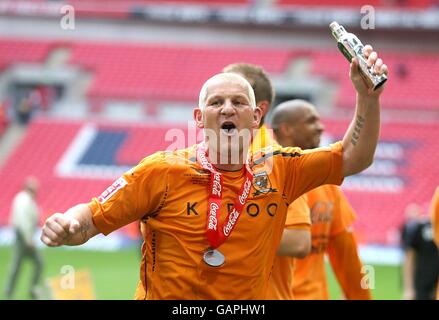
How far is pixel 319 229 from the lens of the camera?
5.70 metres

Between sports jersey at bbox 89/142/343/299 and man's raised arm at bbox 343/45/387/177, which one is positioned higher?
man's raised arm at bbox 343/45/387/177

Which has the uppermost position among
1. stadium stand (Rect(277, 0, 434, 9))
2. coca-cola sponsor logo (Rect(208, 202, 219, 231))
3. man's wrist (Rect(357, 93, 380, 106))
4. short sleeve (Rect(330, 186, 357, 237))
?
stadium stand (Rect(277, 0, 434, 9))

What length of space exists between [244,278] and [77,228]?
2.45 ft

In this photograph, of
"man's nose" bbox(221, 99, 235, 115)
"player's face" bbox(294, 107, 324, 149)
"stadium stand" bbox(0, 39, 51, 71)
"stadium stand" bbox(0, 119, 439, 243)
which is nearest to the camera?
"man's nose" bbox(221, 99, 235, 115)

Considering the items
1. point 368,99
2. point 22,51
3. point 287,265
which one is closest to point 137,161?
point 22,51

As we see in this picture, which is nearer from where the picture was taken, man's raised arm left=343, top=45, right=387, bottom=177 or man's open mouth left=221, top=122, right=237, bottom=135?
man's raised arm left=343, top=45, right=387, bottom=177

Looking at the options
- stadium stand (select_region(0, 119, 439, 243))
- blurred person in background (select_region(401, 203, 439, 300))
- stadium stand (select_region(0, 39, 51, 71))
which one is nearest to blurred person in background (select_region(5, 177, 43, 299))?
blurred person in background (select_region(401, 203, 439, 300))

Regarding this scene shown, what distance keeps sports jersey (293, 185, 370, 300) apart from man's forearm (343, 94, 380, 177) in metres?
1.68

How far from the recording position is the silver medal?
12.4 feet

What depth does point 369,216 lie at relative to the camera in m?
23.7

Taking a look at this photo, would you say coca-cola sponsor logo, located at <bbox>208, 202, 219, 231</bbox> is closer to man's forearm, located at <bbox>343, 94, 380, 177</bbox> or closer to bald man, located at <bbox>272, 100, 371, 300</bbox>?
man's forearm, located at <bbox>343, 94, 380, 177</bbox>

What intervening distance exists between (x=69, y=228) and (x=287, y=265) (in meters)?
1.86

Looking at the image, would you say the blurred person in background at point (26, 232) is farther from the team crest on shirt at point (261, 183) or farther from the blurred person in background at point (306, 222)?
the team crest on shirt at point (261, 183)

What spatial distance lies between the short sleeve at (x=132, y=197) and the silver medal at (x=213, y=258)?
293 mm
